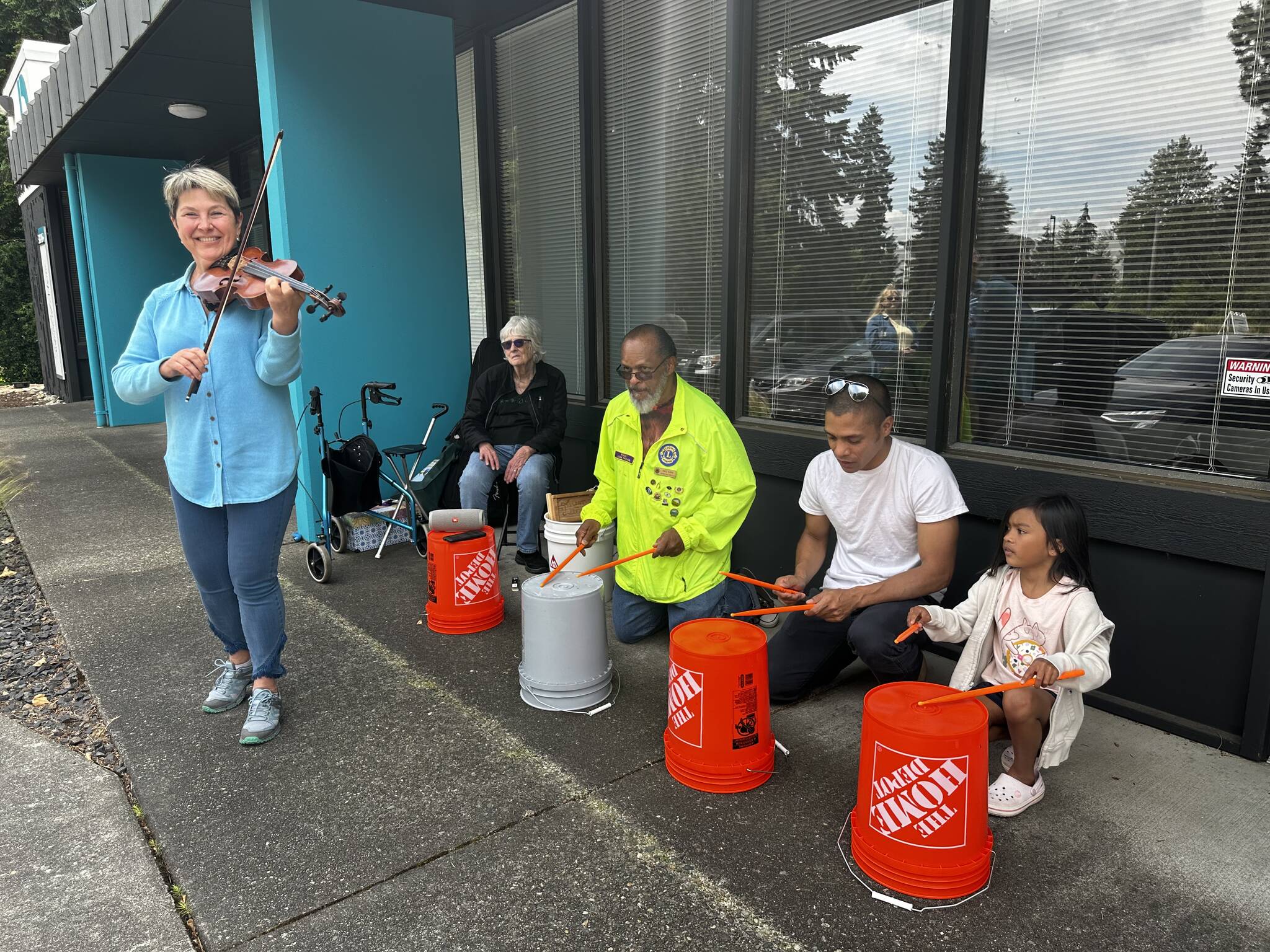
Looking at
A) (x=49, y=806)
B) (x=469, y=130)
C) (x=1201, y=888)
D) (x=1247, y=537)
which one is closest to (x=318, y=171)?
(x=469, y=130)

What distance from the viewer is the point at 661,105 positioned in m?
4.75

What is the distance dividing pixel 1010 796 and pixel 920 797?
0.59 m

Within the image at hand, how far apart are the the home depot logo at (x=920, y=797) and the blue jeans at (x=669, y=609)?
53.7 inches

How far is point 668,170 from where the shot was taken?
475cm

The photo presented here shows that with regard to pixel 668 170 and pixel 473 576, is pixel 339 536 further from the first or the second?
pixel 668 170

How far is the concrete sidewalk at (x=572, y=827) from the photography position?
2035 mm

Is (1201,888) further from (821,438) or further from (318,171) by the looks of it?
(318,171)

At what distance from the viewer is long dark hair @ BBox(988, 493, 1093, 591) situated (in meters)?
2.49

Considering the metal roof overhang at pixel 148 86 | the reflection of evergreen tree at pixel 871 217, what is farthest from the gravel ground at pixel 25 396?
the reflection of evergreen tree at pixel 871 217

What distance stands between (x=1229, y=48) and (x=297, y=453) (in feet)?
11.0

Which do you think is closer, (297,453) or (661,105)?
(297,453)

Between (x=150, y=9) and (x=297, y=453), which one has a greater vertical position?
(x=150, y=9)

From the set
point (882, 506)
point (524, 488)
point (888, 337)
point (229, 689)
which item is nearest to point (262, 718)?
point (229, 689)

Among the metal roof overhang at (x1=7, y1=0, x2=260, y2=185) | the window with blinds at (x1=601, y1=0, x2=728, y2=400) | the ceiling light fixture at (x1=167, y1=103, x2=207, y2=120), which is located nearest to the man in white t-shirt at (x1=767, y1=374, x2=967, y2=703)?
the window with blinds at (x1=601, y1=0, x2=728, y2=400)
